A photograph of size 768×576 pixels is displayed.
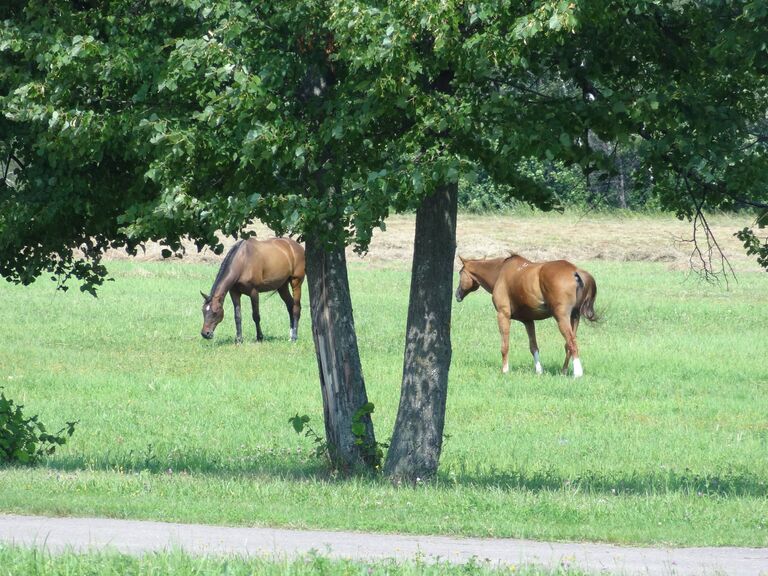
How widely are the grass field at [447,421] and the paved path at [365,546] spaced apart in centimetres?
34

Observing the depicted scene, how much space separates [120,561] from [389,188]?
4.04 meters

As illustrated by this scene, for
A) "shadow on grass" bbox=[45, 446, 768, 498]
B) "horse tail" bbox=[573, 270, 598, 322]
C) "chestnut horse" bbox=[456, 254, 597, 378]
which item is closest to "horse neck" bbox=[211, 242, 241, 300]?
"chestnut horse" bbox=[456, 254, 597, 378]

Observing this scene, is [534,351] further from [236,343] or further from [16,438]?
[16,438]

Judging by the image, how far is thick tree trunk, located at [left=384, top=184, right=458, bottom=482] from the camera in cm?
1269

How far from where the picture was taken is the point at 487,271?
2667cm

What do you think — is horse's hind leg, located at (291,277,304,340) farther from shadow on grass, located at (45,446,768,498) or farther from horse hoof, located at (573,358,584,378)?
shadow on grass, located at (45,446,768,498)

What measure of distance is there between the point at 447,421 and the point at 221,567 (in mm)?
11938

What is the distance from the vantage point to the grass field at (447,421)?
35.5 feet

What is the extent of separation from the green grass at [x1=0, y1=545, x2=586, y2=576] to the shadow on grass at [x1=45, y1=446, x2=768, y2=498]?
14.9 feet

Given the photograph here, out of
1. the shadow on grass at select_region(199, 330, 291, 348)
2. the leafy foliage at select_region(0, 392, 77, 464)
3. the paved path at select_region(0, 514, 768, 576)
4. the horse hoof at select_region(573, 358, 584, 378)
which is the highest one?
the paved path at select_region(0, 514, 768, 576)

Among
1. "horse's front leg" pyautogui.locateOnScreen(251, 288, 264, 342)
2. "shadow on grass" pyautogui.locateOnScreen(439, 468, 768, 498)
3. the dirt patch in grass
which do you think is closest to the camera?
"shadow on grass" pyautogui.locateOnScreen(439, 468, 768, 498)

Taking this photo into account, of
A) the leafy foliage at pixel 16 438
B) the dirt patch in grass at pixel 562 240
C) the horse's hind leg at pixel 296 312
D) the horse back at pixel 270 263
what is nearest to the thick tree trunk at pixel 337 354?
the leafy foliage at pixel 16 438

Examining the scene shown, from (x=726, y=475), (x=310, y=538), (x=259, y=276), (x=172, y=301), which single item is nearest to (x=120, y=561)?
(x=310, y=538)

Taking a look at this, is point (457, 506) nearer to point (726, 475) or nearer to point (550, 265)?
point (726, 475)
